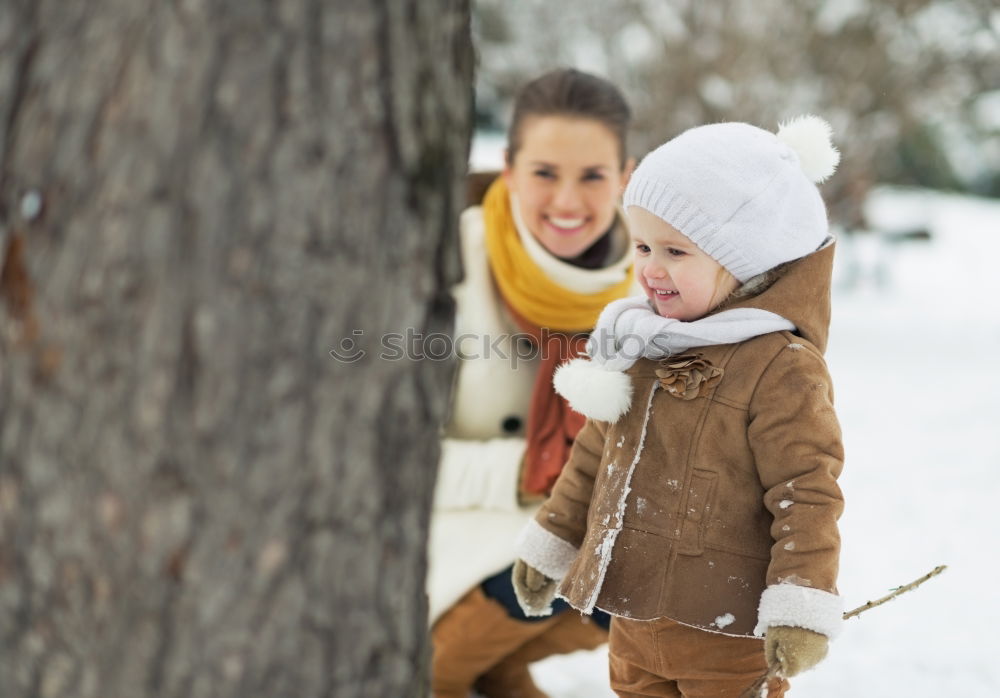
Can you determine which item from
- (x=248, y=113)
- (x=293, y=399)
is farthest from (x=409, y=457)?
(x=248, y=113)

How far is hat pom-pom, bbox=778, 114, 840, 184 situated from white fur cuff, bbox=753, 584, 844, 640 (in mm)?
779

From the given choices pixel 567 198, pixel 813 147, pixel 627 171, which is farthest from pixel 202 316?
pixel 627 171

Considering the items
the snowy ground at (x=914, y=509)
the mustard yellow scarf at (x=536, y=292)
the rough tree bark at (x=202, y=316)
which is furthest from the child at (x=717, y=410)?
the snowy ground at (x=914, y=509)

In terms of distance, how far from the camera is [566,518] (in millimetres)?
2016

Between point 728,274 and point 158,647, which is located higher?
point 728,274

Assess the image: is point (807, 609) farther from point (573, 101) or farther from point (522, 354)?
point (573, 101)

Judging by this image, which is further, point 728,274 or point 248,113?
point 728,274

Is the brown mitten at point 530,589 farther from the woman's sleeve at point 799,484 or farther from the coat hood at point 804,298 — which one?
the coat hood at point 804,298

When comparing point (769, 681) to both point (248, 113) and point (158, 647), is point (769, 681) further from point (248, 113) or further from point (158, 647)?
point (248, 113)

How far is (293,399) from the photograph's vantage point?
46.8 inches

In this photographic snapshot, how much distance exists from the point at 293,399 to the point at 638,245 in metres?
0.93

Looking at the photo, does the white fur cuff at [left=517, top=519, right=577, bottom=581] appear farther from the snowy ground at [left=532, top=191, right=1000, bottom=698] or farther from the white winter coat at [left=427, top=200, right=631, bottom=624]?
the snowy ground at [left=532, top=191, right=1000, bottom=698]

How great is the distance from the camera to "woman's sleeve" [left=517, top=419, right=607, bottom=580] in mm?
1997

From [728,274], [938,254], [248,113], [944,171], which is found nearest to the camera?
[248,113]
